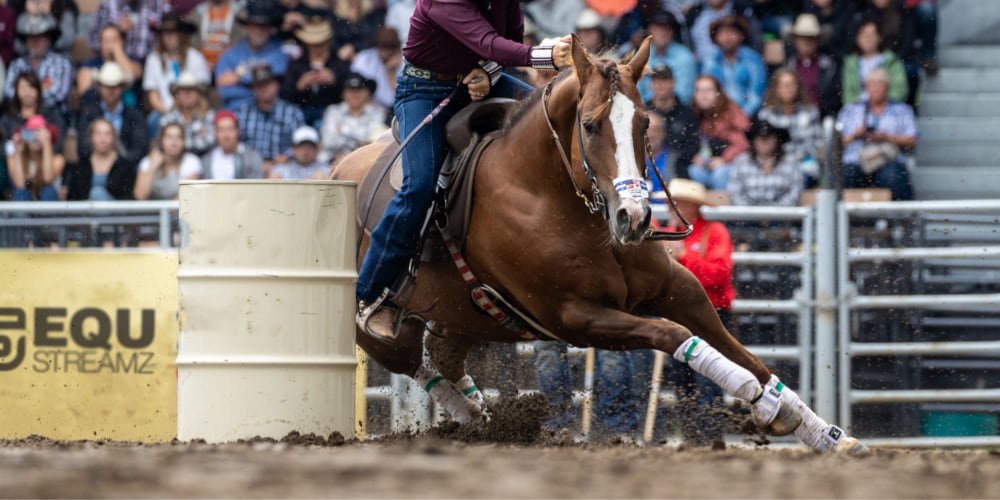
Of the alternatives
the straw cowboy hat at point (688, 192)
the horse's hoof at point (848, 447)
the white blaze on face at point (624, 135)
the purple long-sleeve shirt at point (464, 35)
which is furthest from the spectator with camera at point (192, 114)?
the horse's hoof at point (848, 447)

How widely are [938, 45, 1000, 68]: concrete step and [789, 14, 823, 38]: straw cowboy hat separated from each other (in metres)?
1.44

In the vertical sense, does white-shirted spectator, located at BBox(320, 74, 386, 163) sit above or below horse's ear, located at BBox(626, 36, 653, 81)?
above

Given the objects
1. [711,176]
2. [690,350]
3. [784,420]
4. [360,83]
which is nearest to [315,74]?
[360,83]

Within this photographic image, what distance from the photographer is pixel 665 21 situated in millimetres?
11750

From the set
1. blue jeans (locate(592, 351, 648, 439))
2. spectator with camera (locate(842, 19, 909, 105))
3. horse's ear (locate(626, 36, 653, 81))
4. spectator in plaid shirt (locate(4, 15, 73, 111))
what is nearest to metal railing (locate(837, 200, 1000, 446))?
blue jeans (locate(592, 351, 648, 439))

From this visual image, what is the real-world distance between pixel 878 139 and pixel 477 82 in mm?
4381

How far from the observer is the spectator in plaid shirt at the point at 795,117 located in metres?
10.7

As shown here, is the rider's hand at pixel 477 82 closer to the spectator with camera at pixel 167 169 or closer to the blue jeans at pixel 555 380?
the blue jeans at pixel 555 380

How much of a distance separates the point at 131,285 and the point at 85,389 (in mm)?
667

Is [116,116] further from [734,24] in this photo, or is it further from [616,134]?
[616,134]

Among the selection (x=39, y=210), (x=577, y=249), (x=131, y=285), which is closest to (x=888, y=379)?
(x=577, y=249)

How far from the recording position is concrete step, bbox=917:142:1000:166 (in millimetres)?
11820

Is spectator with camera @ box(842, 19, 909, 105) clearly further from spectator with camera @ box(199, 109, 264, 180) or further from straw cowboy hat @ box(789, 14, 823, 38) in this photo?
spectator with camera @ box(199, 109, 264, 180)

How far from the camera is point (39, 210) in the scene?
33.0ft
